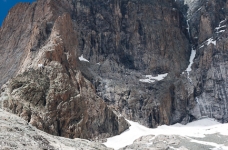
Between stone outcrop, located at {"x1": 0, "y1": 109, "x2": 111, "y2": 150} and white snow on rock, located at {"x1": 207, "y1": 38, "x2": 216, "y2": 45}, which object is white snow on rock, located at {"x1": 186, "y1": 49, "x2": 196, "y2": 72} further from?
stone outcrop, located at {"x1": 0, "y1": 109, "x2": 111, "y2": 150}

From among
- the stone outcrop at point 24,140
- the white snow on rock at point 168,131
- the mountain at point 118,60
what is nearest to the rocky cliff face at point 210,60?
the mountain at point 118,60

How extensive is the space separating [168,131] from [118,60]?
96.2ft

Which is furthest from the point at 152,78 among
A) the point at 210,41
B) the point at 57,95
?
the point at 57,95

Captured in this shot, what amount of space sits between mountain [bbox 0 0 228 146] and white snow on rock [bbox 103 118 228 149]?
6.57ft

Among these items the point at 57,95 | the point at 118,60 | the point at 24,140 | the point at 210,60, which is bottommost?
the point at 24,140

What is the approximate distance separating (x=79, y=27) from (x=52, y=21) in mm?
17758

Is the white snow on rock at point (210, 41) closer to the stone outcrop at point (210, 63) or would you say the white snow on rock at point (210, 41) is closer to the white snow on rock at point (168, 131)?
the stone outcrop at point (210, 63)

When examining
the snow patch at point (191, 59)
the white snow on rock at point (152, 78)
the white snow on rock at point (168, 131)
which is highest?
the snow patch at point (191, 59)

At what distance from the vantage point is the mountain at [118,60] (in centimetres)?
6062

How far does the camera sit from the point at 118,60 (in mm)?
97562

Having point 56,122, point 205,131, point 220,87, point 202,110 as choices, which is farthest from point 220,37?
point 56,122

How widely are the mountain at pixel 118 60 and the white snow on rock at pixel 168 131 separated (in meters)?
2.00

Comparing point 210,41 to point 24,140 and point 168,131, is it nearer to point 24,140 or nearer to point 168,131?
point 168,131

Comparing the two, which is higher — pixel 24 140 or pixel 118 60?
pixel 118 60
